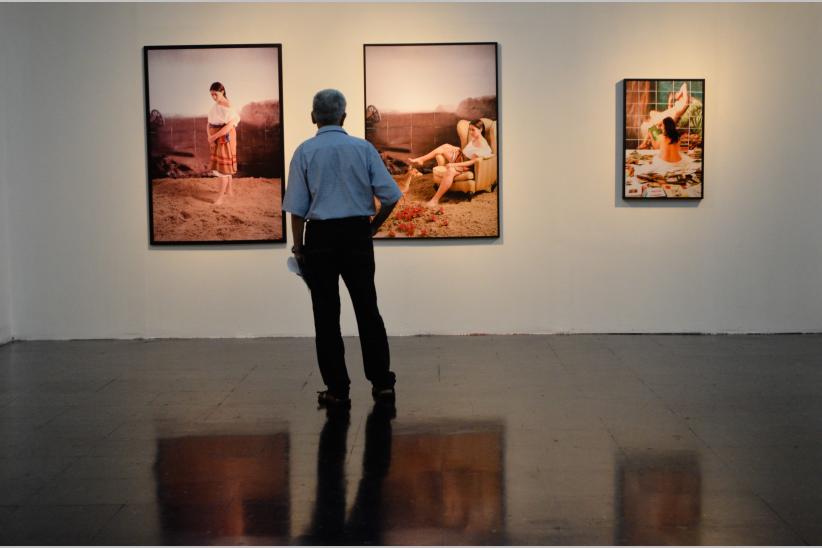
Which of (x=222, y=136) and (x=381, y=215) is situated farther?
(x=222, y=136)

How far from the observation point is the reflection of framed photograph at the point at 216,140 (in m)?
7.59

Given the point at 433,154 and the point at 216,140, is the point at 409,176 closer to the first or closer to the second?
the point at 433,154

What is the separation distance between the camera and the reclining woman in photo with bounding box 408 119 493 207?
7.59 m

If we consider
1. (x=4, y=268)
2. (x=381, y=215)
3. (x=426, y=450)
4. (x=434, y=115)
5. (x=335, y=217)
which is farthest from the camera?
(x=4, y=268)

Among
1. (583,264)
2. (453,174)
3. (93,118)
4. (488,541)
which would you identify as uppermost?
(93,118)

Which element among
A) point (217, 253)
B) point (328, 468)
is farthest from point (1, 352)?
point (328, 468)

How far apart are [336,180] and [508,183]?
9.47ft

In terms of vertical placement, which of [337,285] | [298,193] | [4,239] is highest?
[298,193]

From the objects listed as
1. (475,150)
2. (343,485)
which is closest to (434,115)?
(475,150)

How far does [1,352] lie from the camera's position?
284 inches

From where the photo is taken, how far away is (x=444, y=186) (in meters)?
7.62

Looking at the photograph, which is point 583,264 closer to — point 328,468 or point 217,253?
point 217,253

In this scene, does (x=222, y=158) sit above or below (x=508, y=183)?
above

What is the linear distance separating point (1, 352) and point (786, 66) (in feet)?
20.7
